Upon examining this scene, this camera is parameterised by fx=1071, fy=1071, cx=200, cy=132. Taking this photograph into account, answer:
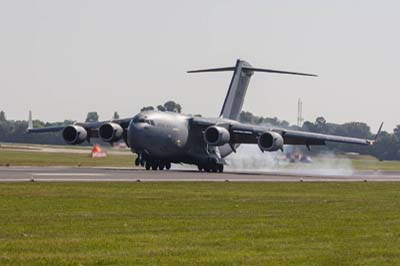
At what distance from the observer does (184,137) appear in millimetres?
65562

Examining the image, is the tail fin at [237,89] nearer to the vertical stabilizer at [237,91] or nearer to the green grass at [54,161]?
the vertical stabilizer at [237,91]

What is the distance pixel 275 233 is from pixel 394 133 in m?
156

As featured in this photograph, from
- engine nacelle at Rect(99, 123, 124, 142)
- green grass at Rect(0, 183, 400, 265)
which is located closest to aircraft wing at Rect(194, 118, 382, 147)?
engine nacelle at Rect(99, 123, 124, 142)

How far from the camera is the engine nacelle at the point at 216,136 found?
64.6 m

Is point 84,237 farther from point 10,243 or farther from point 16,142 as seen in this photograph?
point 16,142

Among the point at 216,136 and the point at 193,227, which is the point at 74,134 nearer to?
the point at 216,136

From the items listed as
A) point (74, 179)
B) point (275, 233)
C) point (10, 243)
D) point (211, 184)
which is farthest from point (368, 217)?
point (74, 179)

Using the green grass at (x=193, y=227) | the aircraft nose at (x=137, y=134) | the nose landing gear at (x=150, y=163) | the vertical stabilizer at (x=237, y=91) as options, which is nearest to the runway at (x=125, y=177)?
the aircraft nose at (x=137, y=134)

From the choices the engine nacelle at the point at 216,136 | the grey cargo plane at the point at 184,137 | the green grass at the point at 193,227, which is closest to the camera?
the green grass at the point at 193,227

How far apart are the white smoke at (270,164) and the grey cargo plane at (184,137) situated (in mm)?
5129

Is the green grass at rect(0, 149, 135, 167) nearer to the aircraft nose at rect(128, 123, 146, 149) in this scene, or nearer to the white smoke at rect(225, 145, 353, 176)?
the white smoke at rect(225, 145, 353, 176)

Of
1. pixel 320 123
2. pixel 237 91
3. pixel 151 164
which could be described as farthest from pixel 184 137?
pixel 320 123

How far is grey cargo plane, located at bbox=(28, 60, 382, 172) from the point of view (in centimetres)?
6344

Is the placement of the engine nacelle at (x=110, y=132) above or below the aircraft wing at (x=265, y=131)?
below
